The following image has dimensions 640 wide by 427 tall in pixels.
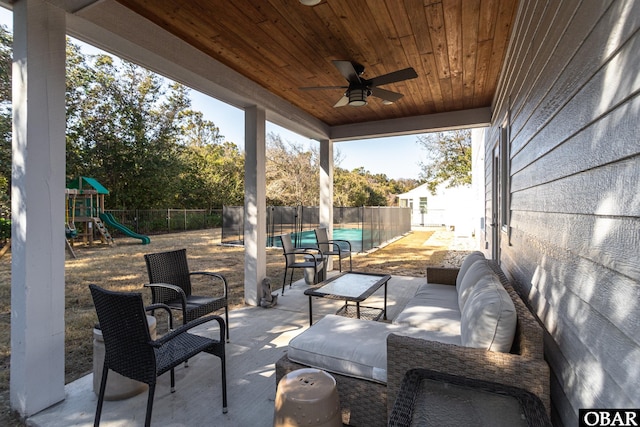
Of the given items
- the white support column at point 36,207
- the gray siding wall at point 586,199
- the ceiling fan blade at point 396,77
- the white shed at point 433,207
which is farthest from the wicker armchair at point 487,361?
the white shed at point 433,207

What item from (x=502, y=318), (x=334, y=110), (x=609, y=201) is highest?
(x=334, y=110)

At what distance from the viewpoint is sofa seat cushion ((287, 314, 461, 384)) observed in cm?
183

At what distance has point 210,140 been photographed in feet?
73.5

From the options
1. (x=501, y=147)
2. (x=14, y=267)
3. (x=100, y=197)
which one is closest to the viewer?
(x=14, y=267)

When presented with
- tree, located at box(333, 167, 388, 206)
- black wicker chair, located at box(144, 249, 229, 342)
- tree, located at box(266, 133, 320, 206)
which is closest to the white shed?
tree, located at box(333, 167, 388, 206)

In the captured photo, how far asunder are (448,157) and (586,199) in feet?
40.4

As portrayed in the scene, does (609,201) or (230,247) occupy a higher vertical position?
(609,201)

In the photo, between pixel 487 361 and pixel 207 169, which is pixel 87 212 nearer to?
pixel 207 169

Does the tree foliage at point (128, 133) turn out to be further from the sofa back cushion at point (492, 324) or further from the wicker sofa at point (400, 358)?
the sofa back cushion at point (492, 324)

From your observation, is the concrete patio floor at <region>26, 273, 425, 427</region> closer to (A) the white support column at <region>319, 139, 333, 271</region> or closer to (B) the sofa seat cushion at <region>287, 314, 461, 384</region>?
(B) the sofa seat cushion at <region>287, 314, 461, 384</region>

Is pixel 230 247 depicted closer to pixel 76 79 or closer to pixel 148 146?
pixel 148 146

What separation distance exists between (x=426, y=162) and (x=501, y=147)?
10220 millimetres

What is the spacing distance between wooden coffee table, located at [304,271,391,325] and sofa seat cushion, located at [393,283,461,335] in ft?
1.61

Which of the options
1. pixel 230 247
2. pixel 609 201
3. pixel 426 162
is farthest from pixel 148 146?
pixel 609 201
